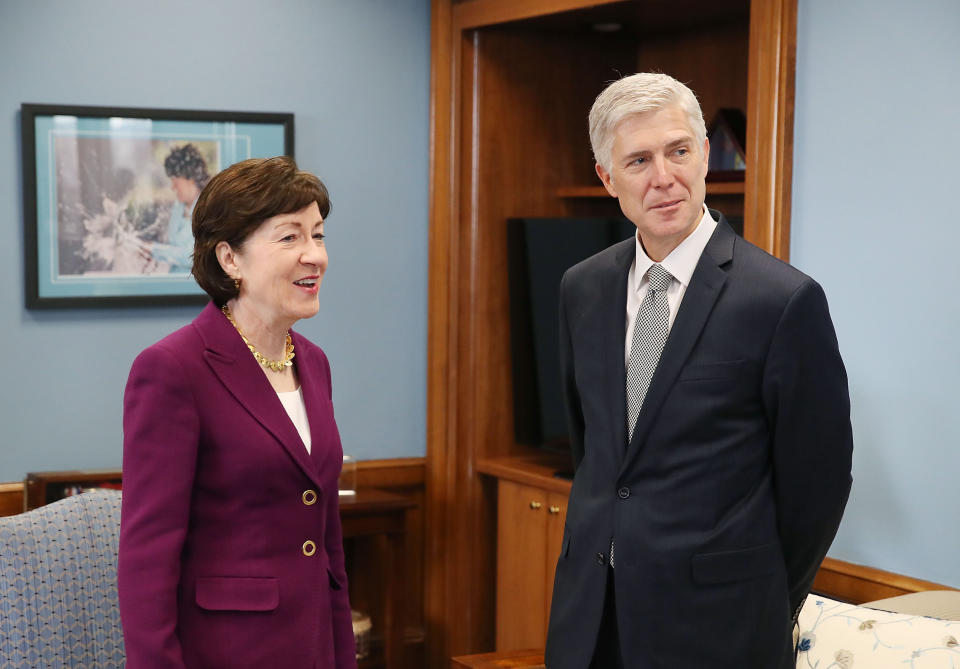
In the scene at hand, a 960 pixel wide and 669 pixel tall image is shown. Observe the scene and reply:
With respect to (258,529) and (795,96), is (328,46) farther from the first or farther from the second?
(258,529)

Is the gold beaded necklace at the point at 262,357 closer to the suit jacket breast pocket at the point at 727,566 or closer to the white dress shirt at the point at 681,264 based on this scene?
the white dress shirt at the point at 681,264

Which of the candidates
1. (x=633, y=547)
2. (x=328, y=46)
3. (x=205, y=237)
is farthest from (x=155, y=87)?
(x=633, y=547)

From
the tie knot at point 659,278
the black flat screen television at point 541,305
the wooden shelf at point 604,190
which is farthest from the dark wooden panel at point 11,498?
the tie knot at point 659,278

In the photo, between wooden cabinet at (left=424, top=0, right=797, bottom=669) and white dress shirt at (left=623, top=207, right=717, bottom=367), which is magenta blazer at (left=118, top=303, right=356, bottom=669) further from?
wooden cabinet at (left=424, top=0, right=797, bottom=669)

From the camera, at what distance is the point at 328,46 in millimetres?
3846

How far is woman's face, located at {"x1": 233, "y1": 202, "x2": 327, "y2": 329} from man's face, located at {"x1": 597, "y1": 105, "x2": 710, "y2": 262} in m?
0.54

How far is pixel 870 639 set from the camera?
2.15 metres

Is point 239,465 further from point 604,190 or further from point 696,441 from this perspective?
point 604,190

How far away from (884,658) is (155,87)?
2.71m

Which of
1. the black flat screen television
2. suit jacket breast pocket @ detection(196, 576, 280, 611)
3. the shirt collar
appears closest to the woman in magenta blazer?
suit jacket breast pocket @ detection(196, 576, 280, 611)

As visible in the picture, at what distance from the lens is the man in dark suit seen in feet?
5.86

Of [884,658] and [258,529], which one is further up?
[258,529]

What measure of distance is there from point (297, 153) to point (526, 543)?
1543mm

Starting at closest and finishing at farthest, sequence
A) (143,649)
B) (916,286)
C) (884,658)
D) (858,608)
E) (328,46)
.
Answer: (143,649) < (884,658) < (858,608) < (916,286) < (328,46)
